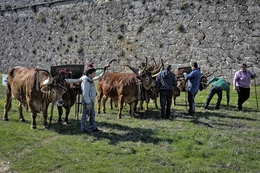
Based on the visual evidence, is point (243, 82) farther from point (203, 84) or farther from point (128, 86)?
point (128, 86)

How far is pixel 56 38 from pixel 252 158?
2195cm

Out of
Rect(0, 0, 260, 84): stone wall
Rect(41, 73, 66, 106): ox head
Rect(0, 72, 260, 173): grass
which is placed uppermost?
Rect(0, 0, 260, 84): stone wall

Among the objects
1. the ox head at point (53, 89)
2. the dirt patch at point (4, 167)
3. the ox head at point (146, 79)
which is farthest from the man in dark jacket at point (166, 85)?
the dirt patch at point (4, 167)

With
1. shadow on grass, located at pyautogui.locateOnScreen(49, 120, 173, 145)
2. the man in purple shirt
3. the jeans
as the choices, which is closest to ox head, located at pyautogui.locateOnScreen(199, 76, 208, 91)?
the man in purple shirt

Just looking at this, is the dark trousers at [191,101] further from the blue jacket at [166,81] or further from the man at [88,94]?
the man at [88,94]

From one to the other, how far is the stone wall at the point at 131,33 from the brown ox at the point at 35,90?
12225mm

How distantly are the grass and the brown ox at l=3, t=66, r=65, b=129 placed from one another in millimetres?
664

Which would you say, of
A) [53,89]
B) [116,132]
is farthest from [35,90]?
[116,132]

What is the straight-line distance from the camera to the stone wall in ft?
63.4

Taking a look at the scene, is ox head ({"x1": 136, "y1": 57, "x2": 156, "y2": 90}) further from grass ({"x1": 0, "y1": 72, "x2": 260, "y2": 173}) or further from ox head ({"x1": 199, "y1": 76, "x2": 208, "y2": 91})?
ox head ({"x1": 199, "y1": 76, "x2": 208, "y2": 91})

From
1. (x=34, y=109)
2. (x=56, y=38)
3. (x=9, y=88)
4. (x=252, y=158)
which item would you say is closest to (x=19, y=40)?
(x=56, y=38)

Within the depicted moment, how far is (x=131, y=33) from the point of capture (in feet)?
75.6

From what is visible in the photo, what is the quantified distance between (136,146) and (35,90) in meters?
3.37

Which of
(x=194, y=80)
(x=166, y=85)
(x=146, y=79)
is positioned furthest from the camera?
(x=194, y=80)
